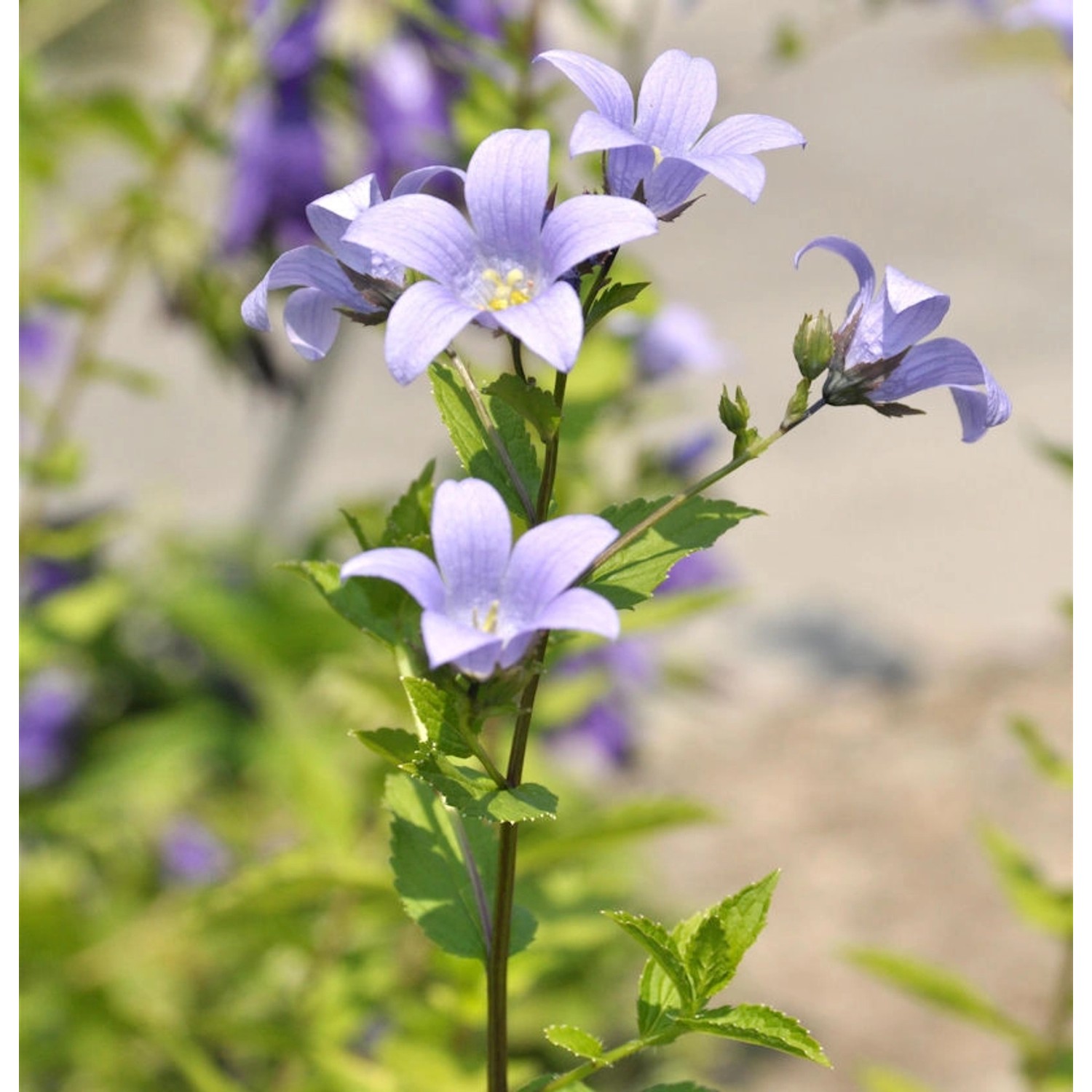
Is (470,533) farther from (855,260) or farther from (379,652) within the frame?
(379,652)

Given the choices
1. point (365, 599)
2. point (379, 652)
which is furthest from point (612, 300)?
point (379, 652)

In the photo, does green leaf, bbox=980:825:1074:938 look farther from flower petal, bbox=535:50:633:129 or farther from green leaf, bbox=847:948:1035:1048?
flower petal, bbox=535:50:633:129

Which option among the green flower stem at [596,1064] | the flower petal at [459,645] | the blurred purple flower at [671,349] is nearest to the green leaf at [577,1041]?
the green flower stem at [596,1064]

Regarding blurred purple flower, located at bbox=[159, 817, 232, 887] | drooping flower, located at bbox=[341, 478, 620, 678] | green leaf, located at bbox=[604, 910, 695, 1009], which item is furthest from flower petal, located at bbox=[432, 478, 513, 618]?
blurred purple flower, located at bbox=[159, 817, 232, 887]

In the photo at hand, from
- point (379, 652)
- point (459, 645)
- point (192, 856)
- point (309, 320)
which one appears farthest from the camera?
point (192, 856)

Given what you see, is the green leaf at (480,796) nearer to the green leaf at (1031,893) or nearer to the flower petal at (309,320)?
the flower petal at (309,320)

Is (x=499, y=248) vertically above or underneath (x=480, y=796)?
above
